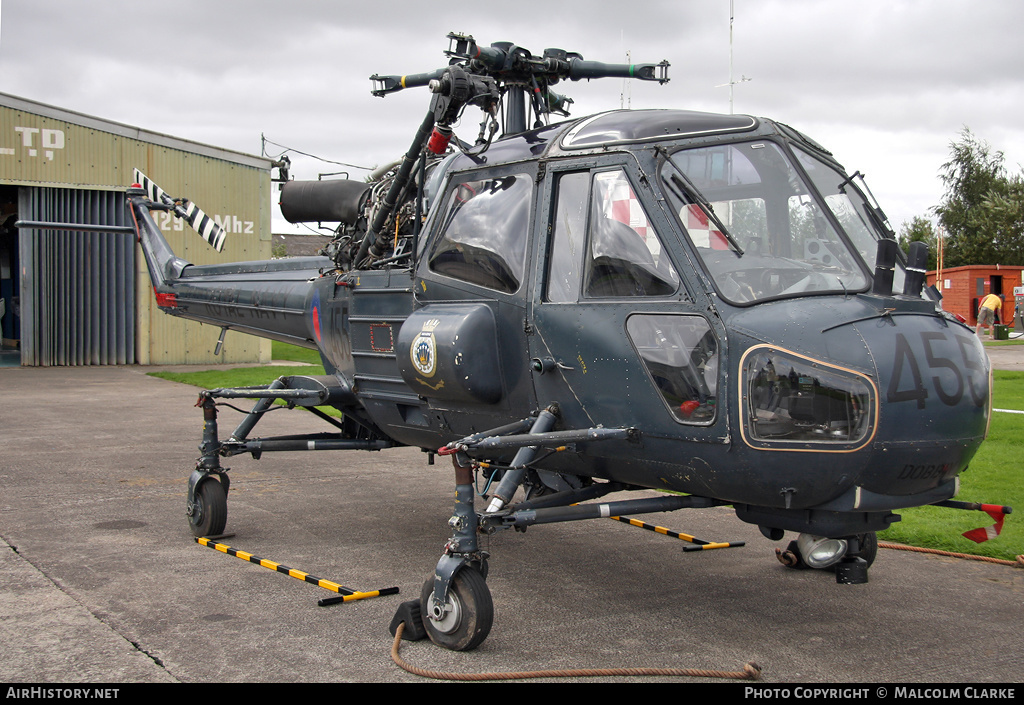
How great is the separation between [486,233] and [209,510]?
10.6ft

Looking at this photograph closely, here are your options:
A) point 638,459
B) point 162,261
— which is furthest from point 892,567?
point 162,261

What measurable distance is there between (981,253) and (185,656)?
5253cm

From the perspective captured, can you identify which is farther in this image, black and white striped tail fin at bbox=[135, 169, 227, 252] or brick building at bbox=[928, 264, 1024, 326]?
brick building at bbox=[928, 264, 1024, 326]

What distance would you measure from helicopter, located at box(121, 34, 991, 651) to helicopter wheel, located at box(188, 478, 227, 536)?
170 cm

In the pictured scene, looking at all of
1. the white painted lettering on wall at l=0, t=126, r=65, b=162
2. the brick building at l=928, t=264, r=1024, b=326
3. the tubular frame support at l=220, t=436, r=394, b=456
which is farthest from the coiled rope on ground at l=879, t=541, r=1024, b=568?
the brick building at l=928, t=264, r=1024, b=326

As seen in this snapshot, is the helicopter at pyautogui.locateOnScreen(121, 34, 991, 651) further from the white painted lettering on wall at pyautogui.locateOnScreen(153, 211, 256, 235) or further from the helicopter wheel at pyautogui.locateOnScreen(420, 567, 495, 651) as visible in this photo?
the white painted lettering on wall at pyautogui.locateOnScreen(153, 211, 256, 235)

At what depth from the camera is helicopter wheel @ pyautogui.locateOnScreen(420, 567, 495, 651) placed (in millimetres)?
4742

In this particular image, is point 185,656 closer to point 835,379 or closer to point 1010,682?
point 835,379

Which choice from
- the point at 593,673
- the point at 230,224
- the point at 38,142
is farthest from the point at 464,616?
the point at 230,224

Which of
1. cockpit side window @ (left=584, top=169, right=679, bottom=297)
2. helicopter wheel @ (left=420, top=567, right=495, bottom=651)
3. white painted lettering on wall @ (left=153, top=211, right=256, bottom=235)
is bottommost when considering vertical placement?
helicopter wheel @ (left=420, top=567, right=495, bottom=651)

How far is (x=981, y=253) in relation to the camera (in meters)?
49.5

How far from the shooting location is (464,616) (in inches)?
188

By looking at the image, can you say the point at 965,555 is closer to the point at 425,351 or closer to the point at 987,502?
the point at 987,502

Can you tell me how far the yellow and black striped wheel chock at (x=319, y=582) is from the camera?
5609 mm
